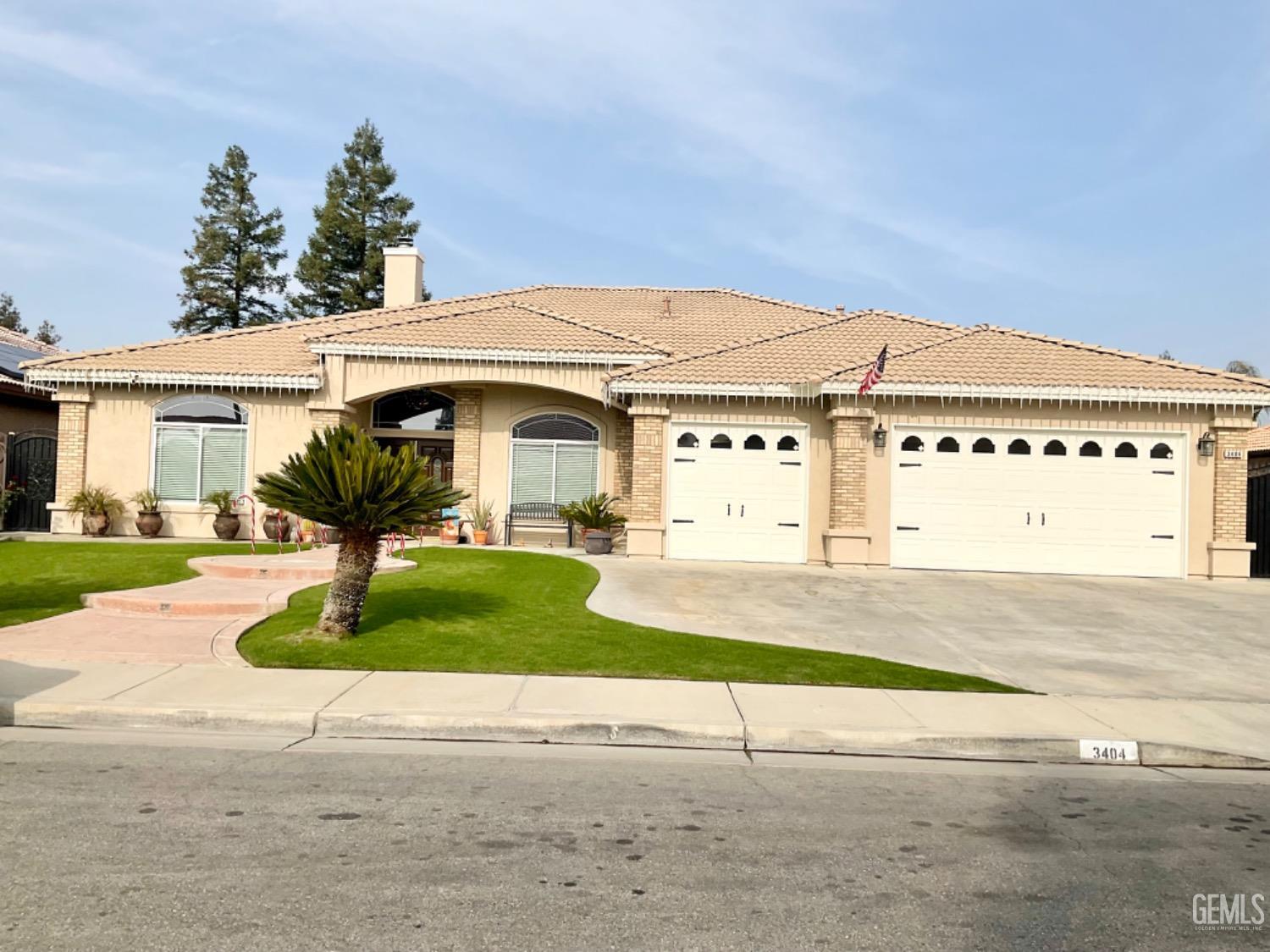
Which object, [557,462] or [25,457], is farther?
[25,457]

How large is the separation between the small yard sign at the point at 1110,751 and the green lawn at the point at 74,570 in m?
11.3

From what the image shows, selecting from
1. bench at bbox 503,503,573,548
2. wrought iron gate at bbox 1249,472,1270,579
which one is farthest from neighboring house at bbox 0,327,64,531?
wrought iron gate at bbox 1249,472,1270,579

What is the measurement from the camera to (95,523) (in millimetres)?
18359

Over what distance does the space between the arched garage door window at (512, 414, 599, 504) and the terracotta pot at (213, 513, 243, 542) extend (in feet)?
19.5

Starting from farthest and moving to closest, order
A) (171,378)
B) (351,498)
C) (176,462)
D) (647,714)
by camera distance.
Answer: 1. (176,462)
2. (171,378)
3. (351,498)
4. (647,714)

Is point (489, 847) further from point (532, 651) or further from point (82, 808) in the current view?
point (532, 651)

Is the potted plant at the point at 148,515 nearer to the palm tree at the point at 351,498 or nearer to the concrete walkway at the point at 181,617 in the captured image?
the concrete walkway at the point at 181,617

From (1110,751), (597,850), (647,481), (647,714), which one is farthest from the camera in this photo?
(647,481)

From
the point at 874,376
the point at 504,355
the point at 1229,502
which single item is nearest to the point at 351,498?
the point at 504,355

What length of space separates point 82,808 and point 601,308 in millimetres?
19188

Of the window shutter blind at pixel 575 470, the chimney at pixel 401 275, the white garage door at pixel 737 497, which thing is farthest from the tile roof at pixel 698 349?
the window shutter blind at pixel 575 470

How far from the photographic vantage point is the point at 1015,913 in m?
3.95

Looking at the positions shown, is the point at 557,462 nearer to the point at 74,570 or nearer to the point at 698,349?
the point at 698,349

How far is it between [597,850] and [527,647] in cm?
483
